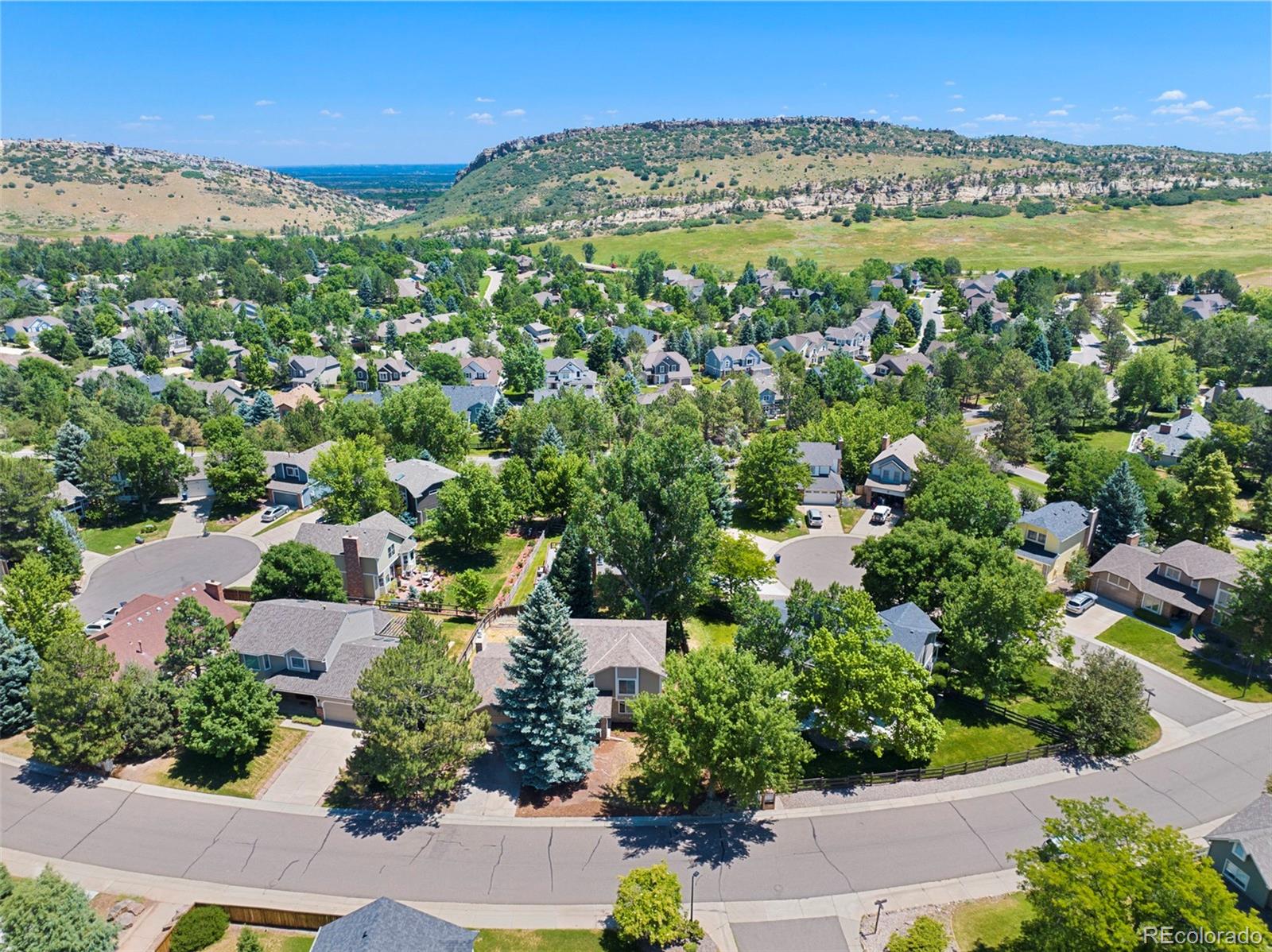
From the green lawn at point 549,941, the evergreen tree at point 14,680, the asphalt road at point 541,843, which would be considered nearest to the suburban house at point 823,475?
the asphalt road at point 541,843

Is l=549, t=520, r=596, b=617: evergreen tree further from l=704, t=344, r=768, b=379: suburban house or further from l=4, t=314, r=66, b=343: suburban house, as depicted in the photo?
l=4, t=314, r=66, b=343: suburban house

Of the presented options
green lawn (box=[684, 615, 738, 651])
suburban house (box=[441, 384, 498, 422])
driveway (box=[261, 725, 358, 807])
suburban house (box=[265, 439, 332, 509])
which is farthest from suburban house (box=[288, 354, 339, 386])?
driveway (box=[261, 725, 358, 807])

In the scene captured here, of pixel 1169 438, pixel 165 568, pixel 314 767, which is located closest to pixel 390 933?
pixel 314 767

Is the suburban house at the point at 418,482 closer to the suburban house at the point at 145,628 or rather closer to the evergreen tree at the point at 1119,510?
the suburban house at the point at 145,628

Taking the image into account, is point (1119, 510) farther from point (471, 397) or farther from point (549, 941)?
point (471, 397)

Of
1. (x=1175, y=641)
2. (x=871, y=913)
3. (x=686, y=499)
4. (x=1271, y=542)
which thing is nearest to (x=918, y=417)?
(x=1271, y=542)

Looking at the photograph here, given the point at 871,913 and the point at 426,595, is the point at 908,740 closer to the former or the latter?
the point at 871,913
